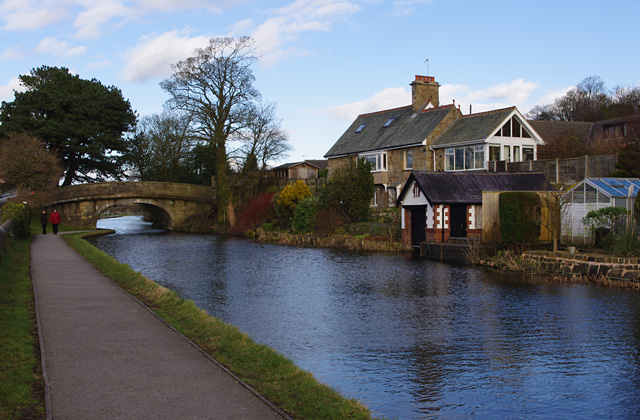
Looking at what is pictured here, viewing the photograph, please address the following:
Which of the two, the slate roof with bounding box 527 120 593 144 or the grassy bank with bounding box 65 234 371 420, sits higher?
the slate roof with bounding box 527 120 593 144

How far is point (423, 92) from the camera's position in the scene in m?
45.9

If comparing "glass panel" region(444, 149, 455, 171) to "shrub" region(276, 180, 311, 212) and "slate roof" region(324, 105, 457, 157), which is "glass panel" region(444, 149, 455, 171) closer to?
"slate roof" region(324, 105, 457, 157)

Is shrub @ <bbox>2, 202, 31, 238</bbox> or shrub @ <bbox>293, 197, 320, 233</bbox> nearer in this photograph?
shrub @ <bbox>2, 202, 31, 238</bbox>

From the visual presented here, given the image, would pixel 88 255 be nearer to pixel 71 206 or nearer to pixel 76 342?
pixel 76 342

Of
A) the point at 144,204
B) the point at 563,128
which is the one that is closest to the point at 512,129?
the point at 563,128

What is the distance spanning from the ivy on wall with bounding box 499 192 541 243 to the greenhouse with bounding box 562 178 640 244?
1.27 metres

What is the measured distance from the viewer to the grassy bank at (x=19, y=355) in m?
6.94

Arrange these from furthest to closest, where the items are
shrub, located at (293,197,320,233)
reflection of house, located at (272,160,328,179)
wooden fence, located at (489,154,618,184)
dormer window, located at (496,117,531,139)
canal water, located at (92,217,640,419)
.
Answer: reflection of house, located at (272,160,328,179)
shrub, located at (293,197,320,233)
dormer window, located at (496,117,531,139)
wooden fence, located at (489,154,618,184)
canal water, located at (92,217,640,419)

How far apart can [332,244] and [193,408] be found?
29.3m

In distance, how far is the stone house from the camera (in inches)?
1656

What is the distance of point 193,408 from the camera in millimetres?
7016

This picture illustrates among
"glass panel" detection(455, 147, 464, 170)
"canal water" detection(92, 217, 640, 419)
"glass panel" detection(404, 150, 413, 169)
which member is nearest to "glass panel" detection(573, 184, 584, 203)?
"canal water" detection(92, 217, 640, 419)

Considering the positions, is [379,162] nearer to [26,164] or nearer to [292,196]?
[292,196]

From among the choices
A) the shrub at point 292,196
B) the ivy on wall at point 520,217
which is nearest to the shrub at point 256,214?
the shrub at point 292,196
